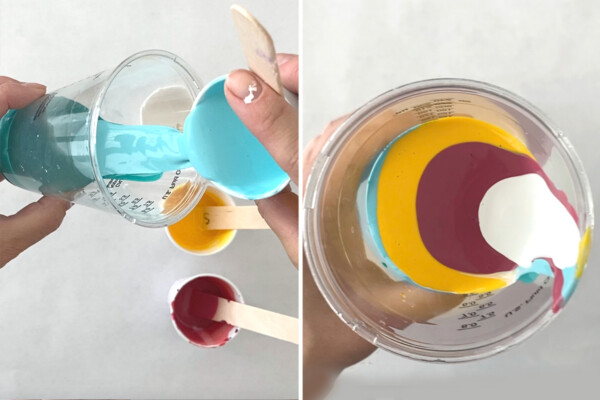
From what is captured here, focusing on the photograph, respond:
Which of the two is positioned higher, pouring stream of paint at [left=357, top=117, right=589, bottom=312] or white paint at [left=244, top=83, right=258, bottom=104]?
white paint at [left=244, top=83, right=258, bottom=104]

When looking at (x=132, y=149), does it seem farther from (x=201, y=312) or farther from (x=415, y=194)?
(x=201, y=312)

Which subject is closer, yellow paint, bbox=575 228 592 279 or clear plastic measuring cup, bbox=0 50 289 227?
yellow paint, bbox=575 228 592 279

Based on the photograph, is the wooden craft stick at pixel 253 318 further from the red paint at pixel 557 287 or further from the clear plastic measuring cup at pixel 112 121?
the red paint at pixel 557 287

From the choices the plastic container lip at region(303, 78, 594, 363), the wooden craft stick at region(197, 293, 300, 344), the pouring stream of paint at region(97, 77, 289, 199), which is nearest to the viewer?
the plastic container lip at region(303, 78, 594, 363)

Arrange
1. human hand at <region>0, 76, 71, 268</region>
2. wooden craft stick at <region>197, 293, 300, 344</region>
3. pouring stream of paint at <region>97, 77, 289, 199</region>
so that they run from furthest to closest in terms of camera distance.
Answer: human hand at <region>0, 76, 71, 268</region>, wooden craft stick at <region>197, 293, 300, 344</region>, pouring stream of paint at <region>97, 77, 289, 199</region>

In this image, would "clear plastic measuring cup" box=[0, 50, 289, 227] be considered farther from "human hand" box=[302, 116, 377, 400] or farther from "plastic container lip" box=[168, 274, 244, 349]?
"plastic container lip" box=[168, 274, 244, 349]

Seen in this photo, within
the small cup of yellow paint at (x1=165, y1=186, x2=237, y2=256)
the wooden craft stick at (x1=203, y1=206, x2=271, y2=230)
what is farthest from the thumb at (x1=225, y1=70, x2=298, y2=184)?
the small cup of yellow paint at (x1=165, y1=186, x2=237, y2=256)

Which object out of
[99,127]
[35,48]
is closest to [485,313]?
[99,127]

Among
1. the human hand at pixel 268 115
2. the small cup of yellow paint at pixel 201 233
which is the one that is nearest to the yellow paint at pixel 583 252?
the human hand at pixel 268 115
